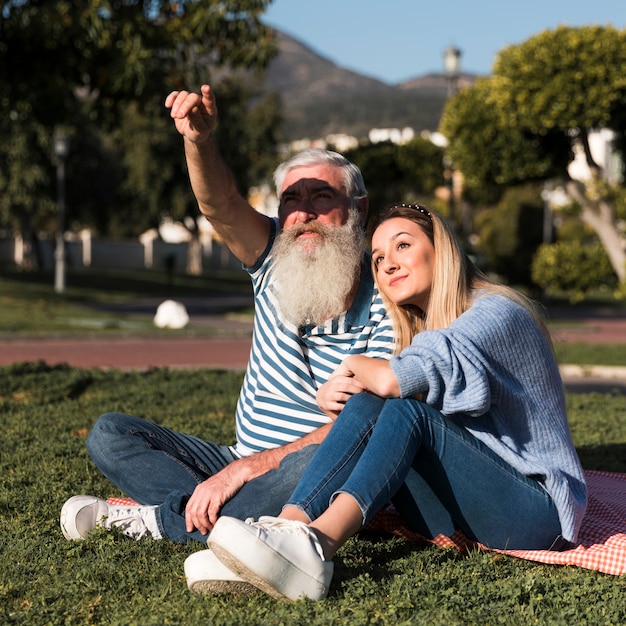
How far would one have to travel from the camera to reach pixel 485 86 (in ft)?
51.4

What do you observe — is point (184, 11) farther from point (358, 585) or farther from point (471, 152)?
point (358, 585)

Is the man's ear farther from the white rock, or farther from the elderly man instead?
the white rock

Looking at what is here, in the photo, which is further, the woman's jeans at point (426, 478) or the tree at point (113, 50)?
the tree at point (113, 50)

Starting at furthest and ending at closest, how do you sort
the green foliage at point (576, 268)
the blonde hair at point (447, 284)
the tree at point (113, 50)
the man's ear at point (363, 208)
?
the green foliage at point (576, 268), the tree at point (113, 50), the man's ear at point (363, 208), the blonde hair at point (447, 284)

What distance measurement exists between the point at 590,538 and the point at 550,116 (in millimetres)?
10983

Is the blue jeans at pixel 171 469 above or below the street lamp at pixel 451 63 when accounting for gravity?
below

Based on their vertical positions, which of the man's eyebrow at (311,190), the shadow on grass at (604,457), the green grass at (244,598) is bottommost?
the shadow on grass at (604,457)

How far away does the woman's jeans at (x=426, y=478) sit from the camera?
3.19 metres

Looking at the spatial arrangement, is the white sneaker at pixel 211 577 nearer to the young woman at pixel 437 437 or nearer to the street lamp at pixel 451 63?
the young woman at pixel 437 437

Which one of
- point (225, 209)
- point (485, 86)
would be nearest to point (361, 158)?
point (485, 86)

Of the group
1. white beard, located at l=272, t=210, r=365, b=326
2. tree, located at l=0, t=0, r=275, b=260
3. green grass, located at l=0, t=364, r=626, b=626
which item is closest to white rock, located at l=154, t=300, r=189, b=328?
tree, located at l=0, t=0, r=275, b=260

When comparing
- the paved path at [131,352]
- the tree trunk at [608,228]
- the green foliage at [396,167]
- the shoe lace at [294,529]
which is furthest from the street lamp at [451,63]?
the shoe lace at [294,529]

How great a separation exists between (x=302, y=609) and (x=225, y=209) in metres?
1.69

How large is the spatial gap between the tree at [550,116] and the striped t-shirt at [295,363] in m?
10.5
